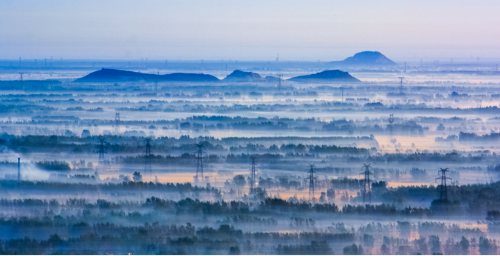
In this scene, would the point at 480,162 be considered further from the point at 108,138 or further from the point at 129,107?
the point at 129,107

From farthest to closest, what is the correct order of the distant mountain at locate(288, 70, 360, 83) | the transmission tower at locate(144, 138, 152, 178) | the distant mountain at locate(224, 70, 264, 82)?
1. the distant mountain at locate(288, 70, 360, 83)
2. the distant mountain at locate(224, 70, 264, 82)
3. the transmission tower at locate(144, 138, 152, 178)

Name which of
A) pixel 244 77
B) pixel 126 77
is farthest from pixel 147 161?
pixel 126 77

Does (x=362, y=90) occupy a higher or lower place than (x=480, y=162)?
higher

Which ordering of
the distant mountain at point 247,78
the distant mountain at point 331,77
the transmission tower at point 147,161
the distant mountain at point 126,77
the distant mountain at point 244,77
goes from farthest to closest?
the distant mountain at point 331,77 < the distant mountain at point 126,77 < the distant mountain at point 247,78 < the distant mountain at point 244,77 < the transmission tower at point 147,161

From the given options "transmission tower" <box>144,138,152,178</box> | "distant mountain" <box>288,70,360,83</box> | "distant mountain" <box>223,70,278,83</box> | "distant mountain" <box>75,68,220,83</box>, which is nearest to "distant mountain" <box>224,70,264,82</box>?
"distant mountain" <box>223,70,278,83</box>

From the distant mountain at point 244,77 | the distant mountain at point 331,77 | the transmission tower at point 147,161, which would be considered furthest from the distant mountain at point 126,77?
the transmission tower at point 147,161

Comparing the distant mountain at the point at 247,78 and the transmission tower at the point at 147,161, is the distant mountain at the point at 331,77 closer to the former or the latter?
the distant mountain at the point at 247,78

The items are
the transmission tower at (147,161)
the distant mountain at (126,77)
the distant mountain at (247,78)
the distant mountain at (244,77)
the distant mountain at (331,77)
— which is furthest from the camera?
the distant mountain at (331,77)

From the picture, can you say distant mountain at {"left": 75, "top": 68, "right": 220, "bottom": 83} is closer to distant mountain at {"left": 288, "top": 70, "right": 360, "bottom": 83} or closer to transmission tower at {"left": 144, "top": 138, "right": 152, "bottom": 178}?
distant mountain at {"left": 288, "top": 70, "right": 360, "bottom": 83}

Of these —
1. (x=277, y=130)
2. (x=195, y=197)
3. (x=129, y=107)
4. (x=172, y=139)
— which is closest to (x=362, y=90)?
(x=129, y=107)

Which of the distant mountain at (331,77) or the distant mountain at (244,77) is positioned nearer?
the distant mountain at (244,77)

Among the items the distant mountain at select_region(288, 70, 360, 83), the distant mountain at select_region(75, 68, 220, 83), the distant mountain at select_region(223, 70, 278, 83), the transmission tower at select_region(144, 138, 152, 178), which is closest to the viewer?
the transmission tower at select_region(144, 138, 152, 178)
